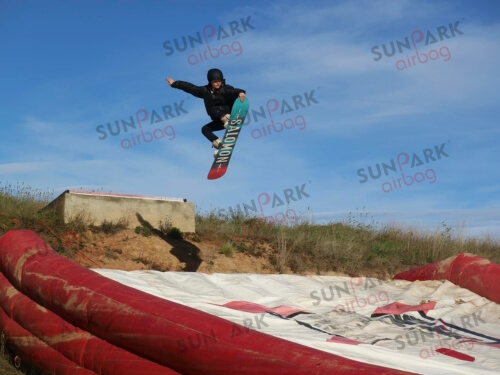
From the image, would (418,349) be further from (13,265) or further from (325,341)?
(13,265)

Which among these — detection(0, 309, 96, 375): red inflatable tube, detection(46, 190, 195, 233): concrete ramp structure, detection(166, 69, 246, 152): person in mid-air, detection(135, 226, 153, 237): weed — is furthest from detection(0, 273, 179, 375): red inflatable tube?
detection(135, 226, 153, 237): weed

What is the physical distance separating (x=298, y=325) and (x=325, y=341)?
1.93 ft

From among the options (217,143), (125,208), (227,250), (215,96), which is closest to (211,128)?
(217,143)

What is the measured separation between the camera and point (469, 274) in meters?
6.88

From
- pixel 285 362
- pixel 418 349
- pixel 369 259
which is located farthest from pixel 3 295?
pixel 369 259

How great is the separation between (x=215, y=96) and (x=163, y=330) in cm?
382

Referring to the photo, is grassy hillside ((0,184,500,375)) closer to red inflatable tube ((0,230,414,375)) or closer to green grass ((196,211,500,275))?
green grass ((196,211,500,275))

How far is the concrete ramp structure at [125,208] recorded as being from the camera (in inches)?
339

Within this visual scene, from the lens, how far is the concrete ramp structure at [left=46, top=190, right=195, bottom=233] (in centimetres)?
861

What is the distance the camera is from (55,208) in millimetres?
8820

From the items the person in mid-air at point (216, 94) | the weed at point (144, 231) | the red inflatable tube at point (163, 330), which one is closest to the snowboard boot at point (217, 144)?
the person in mid-air at point (216, 94)

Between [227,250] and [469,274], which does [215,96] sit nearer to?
[227,250]

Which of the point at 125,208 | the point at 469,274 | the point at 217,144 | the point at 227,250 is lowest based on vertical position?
the point at 469,274

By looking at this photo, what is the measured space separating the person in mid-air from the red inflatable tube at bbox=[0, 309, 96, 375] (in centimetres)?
308
